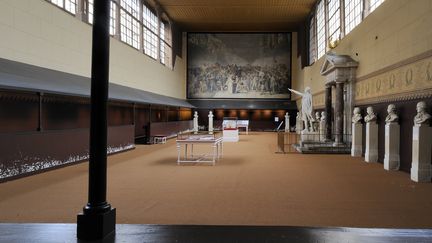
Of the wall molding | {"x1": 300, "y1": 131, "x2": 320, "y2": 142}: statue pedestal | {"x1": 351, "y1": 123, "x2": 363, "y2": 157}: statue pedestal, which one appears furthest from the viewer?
{"x1": 300, "y1": 131, "x2": 320, "y2": 142}: statue pedestal

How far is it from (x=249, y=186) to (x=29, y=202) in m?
4.47

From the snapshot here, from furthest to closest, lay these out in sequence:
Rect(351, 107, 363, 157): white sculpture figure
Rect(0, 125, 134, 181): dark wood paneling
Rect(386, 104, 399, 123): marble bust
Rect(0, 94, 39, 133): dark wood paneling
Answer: Rect(351, 107, 363, 157): white sculpture figure → Rect(386, 104, 399, 123): marble bust → Rect(0, 94, 39, 133): dark wood paneling → Rect(0, 125, 134, 181): dark wood paneling

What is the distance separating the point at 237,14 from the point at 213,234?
29822 millimetres

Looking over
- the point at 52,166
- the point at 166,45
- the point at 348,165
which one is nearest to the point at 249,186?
the point at 348,165

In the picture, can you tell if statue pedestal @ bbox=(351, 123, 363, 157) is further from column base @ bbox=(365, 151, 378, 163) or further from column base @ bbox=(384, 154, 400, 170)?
column base @ bbox=(384, 154, 400, 170)

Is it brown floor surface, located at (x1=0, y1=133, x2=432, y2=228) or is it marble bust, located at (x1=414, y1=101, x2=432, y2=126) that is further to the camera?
marble bust, located at (x1=414, y1=101, x2=432, y2=126)

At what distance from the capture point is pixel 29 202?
663cm

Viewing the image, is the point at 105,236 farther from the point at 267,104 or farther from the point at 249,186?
the point at 267,104

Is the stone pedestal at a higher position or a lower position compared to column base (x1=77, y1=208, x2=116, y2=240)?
higher

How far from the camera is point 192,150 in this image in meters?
13.4

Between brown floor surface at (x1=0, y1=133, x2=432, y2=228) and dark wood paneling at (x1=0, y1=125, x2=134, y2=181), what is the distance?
15.6 inches

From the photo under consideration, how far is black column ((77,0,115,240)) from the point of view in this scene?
13.4 feet

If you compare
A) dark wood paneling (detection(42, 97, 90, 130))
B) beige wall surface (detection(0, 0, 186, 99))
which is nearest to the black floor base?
dark wood paneling (detection(42, 97, 90, 130))

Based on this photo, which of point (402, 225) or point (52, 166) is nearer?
point (402, 225)
